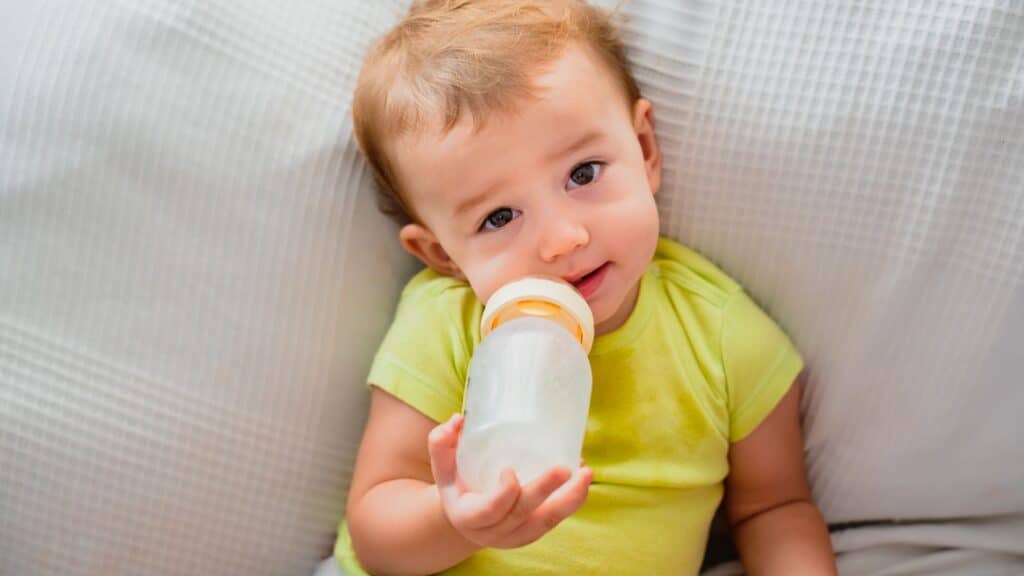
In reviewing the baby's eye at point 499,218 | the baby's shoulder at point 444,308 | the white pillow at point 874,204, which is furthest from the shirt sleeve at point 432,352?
the white pillow at point 874,204

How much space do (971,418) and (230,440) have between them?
27.0 inches

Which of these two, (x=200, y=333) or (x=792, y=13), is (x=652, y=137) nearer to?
(x=792, y=13)

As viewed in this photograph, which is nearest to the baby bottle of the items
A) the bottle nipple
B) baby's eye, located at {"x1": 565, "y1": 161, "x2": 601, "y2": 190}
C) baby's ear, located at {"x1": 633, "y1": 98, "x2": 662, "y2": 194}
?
the bottle nipple

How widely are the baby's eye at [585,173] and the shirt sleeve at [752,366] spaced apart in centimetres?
21

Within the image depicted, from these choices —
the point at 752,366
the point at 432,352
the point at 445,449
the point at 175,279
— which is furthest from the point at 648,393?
the point at 175,279

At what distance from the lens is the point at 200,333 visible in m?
1.04

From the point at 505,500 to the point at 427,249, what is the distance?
35cm

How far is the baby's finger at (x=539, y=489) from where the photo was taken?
738 millimetres

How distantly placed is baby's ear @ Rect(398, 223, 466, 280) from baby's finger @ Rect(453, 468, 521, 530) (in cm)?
30

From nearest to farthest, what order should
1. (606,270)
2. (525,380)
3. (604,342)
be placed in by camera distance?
(525,380), (606,270), (604,342)

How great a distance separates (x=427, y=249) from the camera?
104cm

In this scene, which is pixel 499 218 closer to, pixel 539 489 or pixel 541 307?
pixel 541 307

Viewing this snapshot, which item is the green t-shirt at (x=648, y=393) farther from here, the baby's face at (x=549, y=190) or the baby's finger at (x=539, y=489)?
the baby's finger at (x=539, y=489)

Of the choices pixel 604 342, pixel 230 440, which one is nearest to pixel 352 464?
pixel 230 440
